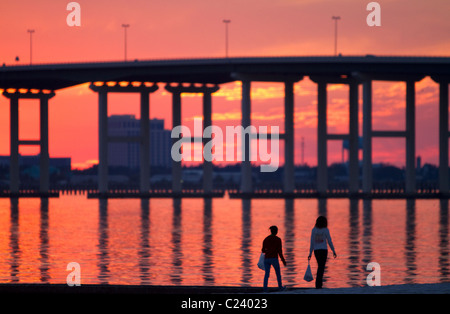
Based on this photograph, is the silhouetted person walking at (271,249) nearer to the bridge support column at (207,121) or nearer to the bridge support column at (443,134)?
the bridge support column at (443,134)

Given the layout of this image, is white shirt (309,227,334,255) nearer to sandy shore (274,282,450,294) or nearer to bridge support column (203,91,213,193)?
sandy shore (274,282,450,294)

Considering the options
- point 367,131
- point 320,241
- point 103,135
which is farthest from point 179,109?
point 320,241

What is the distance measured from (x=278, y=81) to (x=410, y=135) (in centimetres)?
1665

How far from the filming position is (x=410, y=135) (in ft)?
371

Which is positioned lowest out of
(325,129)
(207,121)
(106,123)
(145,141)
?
(145,141)

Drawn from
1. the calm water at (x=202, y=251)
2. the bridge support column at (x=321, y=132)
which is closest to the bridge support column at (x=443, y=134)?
the bridge support column at (x=321, y=132)

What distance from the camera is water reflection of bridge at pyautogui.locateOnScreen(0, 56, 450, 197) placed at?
109 m

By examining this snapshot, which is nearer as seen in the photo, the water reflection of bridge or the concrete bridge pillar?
the water reflection of bridge

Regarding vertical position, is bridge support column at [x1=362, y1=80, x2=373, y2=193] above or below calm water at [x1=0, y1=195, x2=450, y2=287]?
above

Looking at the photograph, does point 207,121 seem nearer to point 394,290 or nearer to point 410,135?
point 410,135

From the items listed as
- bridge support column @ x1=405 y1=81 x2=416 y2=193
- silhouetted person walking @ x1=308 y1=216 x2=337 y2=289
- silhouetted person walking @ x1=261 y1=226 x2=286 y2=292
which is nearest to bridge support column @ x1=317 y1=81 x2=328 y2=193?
bridge support column @ x1=405 y1=81 x2=416 y2=193

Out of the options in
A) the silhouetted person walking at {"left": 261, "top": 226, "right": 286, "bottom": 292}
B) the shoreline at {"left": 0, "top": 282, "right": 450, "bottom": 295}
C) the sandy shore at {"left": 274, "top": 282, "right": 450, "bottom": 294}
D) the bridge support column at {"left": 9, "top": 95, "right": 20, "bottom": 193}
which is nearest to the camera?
the sandy shore at {"left": 274, "top": 282, "right": 450, "bottom": 294}
